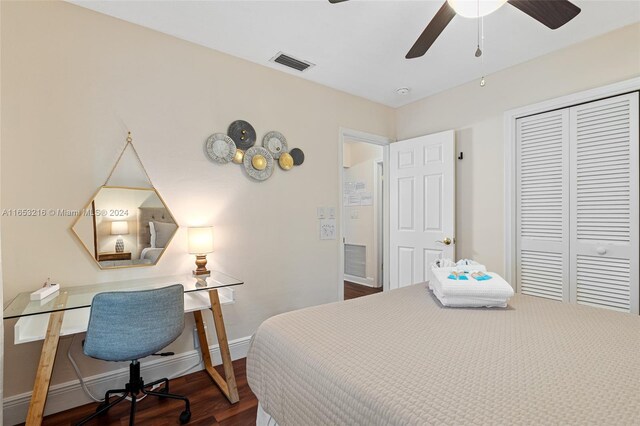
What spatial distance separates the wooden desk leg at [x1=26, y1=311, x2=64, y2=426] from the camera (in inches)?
57.5

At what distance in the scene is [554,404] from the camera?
76 cm

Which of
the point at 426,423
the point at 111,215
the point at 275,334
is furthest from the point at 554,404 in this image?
the point at 111,215

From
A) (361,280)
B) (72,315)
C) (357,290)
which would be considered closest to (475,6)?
(72,315)

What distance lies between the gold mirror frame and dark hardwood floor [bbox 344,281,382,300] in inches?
116

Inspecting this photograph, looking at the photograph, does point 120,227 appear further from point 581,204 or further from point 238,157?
point 581,204

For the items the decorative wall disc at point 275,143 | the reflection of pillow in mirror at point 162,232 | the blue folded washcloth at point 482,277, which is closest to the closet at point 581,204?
the blue folded washcloth at point 482,277

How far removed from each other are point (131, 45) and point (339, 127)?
6.30 feet

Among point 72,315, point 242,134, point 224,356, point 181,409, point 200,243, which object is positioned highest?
point 242,134

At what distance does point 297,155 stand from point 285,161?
0.17m

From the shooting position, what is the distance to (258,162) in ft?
8.76

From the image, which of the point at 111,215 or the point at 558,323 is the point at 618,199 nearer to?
the point at 558,323

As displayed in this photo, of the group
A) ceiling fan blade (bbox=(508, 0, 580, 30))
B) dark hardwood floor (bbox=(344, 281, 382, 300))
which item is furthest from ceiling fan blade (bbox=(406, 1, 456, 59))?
dark hardwood floor (bbox=(344, 281, 382, 300))

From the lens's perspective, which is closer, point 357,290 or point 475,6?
point 475,6

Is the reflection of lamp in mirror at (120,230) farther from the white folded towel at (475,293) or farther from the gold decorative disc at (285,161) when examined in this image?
the white folded towel at (475,293)
